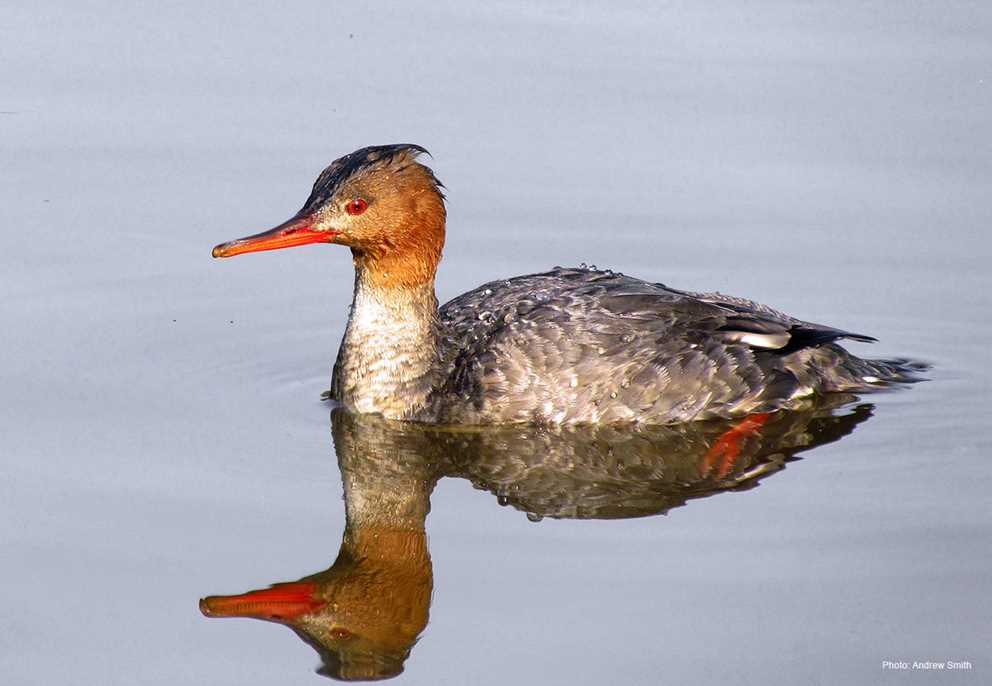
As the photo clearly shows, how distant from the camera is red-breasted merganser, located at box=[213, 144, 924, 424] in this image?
1041 cm

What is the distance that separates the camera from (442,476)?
32.1 ft

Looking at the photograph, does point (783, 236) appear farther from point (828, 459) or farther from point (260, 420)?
point (260, 420)

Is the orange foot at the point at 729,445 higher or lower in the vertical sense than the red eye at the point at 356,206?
lower

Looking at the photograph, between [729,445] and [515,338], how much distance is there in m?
1.39

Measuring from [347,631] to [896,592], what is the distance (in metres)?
2.54

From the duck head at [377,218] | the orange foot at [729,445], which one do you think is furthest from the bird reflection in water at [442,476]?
the duck head at [377,218]

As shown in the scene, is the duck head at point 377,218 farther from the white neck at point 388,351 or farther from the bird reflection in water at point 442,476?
the bird reflection in water at point 442,476

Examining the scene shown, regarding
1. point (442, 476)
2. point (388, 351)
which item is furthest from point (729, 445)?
point (388, 351)

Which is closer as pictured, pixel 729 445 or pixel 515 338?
pixel 729 445

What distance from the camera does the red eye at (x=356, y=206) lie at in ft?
34.0

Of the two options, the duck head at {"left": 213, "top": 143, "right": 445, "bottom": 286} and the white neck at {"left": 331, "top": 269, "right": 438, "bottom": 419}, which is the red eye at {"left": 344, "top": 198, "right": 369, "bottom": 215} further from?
the white neck at {"left": 331, "top": 269, "right": 438, "bottom": 419}

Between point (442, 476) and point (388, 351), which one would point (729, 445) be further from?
point (388, 351)

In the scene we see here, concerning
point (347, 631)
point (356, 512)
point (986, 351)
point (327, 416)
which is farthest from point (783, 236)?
point (347, 631)

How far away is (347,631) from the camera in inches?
322
